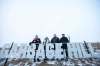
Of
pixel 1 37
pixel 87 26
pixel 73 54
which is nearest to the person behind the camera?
pixel 73 54

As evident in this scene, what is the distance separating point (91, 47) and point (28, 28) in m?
2.00

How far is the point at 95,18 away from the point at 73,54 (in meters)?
1.45

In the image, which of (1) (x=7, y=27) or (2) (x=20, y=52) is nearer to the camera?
(2) (x=20, y=52)

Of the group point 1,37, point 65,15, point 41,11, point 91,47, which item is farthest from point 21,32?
point 91,47

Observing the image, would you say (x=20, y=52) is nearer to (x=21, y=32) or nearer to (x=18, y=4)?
(x=21, y=32)

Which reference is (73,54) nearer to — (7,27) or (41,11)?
(41,11)

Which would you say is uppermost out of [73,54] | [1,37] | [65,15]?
[65,15]

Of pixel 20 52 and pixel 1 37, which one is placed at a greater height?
pixel 1 37

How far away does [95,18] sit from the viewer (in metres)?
4.63

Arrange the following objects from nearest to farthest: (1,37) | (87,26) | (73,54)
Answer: (73,54), (1,37), (87,26)

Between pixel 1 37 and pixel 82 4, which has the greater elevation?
pixel 82 4

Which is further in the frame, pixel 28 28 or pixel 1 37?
pixel 28 28

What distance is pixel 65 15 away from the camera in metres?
4.81

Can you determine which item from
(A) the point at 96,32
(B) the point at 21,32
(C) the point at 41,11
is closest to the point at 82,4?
(A) the point at 96,32
